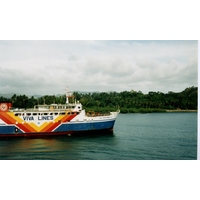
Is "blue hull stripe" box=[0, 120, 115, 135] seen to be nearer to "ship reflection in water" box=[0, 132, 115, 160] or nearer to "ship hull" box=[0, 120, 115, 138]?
"ship hull" box=[0, 120, 115, 138]

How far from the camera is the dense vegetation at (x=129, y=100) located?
4.50m

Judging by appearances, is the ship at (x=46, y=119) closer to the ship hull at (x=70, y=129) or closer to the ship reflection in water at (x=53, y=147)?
the ship hull at (x=70, y=129)

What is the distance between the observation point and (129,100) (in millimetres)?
4660

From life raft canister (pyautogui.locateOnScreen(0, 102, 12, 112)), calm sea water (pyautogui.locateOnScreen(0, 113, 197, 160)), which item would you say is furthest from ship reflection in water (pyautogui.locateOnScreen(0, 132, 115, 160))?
life raft canister (pyautogui.locateOnScreen(0, 102, 12, 112))

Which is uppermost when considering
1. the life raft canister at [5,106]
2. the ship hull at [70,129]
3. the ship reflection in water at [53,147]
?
the life raft canister at [5,106]

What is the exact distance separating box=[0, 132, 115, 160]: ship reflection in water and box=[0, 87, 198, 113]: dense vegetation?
0.65 metres

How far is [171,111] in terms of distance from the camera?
503 centimetres

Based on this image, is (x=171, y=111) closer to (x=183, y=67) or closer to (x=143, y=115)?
(x=143, y=115)

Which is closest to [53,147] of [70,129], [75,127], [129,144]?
[70,129]

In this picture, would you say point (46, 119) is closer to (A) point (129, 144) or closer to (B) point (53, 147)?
(B) point (53, 147)

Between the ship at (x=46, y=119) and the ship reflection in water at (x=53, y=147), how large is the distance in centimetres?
14

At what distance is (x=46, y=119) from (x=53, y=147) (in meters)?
0.68

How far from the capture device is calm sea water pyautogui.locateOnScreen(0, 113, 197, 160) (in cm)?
425

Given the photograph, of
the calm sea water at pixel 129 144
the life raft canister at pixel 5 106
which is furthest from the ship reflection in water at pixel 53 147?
the life raft canister at pixel 5 106
